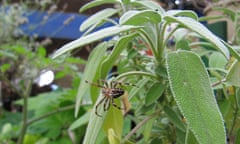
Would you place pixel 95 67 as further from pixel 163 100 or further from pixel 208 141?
pixel 208 141

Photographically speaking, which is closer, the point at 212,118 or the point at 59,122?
the point at 212,118

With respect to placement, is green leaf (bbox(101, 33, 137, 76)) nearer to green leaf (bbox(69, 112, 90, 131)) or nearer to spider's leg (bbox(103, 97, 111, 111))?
spider's leg (bbox(103, 97, 111, 111))

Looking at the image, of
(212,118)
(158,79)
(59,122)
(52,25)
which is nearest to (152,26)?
(158,79)

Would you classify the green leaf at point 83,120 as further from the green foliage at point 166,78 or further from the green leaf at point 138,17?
the green leaf at point 138,17

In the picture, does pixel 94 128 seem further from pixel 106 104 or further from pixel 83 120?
pixel 83 120

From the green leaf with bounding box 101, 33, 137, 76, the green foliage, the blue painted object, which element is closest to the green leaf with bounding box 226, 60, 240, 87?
the green foliage

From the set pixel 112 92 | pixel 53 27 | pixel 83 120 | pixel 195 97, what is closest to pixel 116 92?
pixel 112 92
